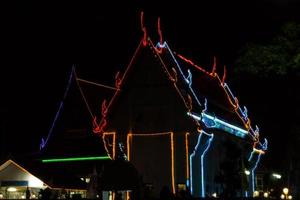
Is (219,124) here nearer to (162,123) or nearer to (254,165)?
(162,123)

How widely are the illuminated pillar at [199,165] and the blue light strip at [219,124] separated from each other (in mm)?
813

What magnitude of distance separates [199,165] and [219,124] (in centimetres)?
415

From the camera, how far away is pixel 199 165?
134 ft

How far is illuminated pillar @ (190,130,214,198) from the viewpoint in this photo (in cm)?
3991

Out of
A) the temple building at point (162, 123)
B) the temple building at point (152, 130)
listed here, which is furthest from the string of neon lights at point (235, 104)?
the temple building at point (162, 123)

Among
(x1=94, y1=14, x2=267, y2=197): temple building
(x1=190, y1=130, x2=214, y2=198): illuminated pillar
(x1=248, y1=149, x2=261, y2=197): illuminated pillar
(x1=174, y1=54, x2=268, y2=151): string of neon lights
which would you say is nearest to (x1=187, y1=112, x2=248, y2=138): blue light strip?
(x1=94, y1=14, x2=267, y2=197): temple building

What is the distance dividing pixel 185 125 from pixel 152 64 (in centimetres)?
441

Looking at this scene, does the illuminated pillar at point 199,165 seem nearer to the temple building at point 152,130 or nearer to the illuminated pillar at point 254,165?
the temple building at point 152,130

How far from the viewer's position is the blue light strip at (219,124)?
132ft

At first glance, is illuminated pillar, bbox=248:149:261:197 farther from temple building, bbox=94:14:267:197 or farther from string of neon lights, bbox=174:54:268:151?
temple building, bbox=94:14:267:197

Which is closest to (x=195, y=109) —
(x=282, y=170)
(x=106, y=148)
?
(x=106, y=148)

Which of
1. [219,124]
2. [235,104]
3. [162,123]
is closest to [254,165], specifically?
[235,104]

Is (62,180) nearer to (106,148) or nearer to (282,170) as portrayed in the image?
(106,148)

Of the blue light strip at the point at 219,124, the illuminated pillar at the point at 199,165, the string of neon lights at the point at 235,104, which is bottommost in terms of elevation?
the illuminated pillar at the point at 199,165
